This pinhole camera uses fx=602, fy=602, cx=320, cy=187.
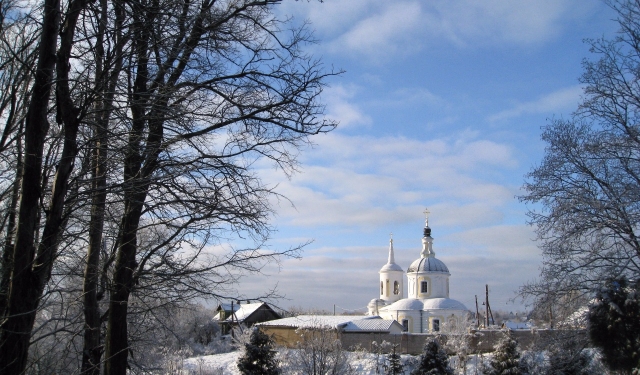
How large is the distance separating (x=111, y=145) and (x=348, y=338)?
4436cm

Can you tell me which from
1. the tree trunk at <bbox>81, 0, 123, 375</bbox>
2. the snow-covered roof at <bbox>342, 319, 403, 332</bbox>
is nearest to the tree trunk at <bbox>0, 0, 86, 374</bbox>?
the tree trunk at <bbox>81, 0, 123, 375</bbox>

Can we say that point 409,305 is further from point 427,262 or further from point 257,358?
point 257,358

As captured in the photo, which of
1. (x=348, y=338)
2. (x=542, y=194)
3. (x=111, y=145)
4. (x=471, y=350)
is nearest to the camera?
(x=111, y=145)

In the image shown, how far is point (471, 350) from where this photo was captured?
41812 mm

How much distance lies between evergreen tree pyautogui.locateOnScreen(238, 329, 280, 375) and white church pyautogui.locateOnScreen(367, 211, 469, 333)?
41157mm

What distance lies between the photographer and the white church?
66.6 m

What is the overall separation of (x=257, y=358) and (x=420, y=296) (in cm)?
5134

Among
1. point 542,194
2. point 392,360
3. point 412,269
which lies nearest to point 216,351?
point 392,360

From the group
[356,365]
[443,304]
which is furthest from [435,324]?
[356,365]

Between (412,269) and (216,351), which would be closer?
(216,351)

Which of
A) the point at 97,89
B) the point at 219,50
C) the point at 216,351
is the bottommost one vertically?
the point at 216,351

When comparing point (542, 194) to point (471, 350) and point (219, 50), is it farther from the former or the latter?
point (471, 350)

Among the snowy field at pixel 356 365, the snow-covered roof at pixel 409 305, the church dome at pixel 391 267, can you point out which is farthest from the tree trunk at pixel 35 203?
the church dome at pixel 391 267

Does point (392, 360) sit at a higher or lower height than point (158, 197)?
→ lower
